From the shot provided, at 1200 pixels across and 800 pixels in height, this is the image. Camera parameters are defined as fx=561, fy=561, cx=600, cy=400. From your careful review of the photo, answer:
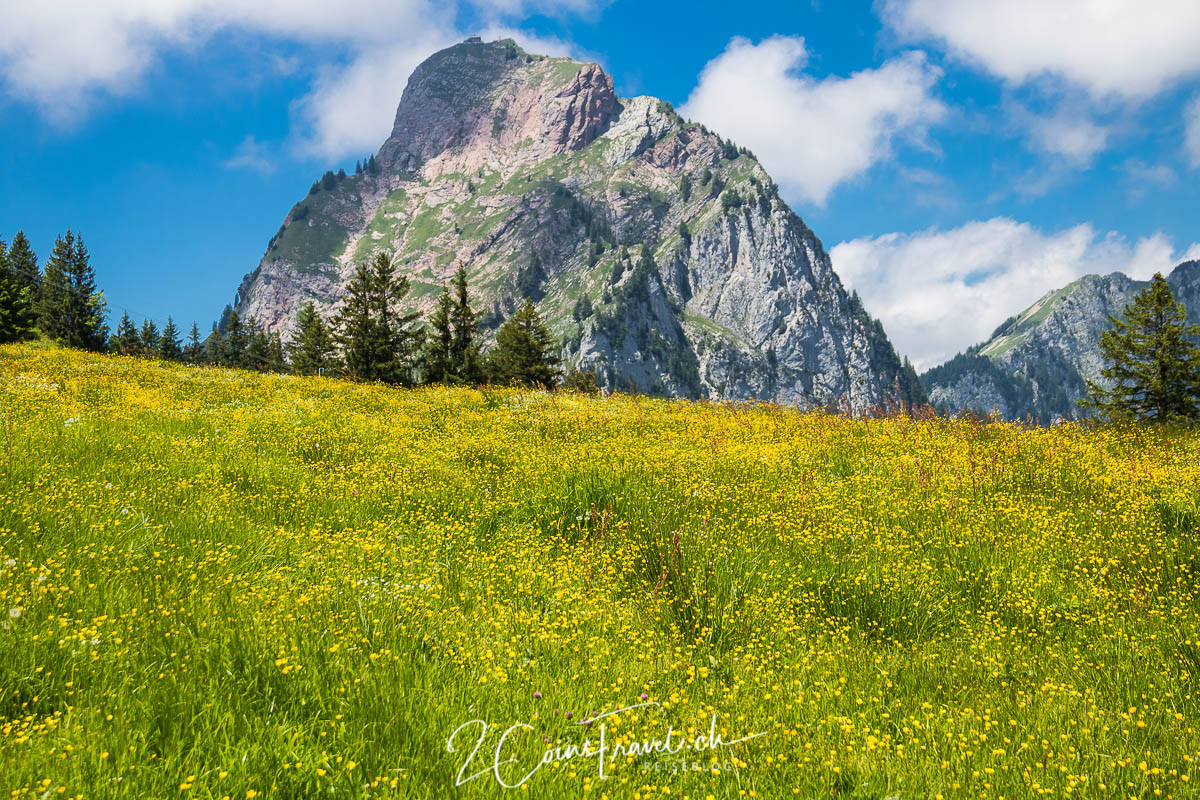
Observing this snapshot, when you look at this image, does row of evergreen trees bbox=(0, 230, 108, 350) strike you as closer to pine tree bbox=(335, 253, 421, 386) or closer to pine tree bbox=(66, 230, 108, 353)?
pine tree bbox=(66, 230, 108, 353)

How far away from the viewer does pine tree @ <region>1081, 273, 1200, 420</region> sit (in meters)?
26.5

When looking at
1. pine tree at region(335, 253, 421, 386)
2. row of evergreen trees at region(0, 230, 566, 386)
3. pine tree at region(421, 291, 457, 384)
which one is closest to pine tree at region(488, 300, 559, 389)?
row of evergreen trees at region(0, 230, 566, 386)

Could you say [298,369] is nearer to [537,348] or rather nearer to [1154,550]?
[537,348]

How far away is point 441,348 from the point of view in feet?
180

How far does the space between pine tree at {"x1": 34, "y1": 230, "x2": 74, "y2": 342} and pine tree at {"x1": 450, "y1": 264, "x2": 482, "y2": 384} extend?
63.9 meters

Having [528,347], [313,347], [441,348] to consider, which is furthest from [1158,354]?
[313,347]

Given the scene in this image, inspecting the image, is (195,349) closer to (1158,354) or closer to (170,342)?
(170,342)

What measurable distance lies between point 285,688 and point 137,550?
2.89 metres

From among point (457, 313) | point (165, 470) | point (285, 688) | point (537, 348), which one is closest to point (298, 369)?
point (457, 313)

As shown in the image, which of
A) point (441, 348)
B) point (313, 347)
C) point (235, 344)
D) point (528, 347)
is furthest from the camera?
point (235, 344)

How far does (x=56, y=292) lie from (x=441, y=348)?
68375 millimetres

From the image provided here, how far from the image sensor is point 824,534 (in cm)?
645

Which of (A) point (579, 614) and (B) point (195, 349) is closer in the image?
(A) point (579, 614)

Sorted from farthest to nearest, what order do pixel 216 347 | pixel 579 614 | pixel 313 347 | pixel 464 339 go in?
pixel 216 347, pixel 313 347, pixel 464 339, pixel 579 614
